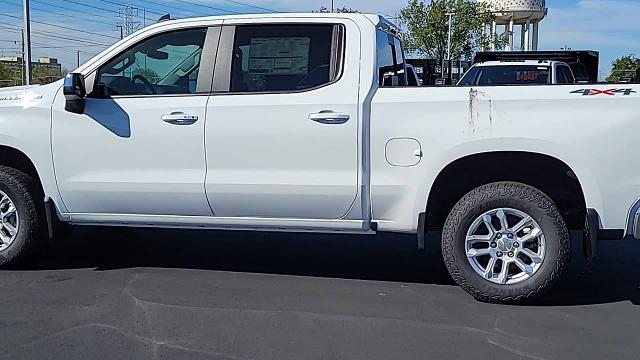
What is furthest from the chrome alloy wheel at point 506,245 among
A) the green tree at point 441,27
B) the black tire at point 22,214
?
the green tree at point 441,27

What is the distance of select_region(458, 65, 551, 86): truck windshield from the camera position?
14.4 meters

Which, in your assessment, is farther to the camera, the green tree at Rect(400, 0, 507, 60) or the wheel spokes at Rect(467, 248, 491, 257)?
the green tree at Rect(400, 0, 507, 60)

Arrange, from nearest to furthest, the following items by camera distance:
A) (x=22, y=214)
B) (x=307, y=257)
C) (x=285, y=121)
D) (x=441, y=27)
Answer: (x=285, y=121) → (x=22, y=214) → (x=307, y=257) → (x=441, y=27)

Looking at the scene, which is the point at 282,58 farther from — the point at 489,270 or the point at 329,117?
the point at 489,270

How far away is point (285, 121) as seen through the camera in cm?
539

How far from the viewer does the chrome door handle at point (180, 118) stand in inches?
219

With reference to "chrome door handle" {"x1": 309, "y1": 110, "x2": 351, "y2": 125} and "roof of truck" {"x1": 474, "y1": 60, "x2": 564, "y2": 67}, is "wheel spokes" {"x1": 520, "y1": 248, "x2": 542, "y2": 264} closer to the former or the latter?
"chrome door handle" {"x1": 309, "y1": 110, "x2": 351, "y2": 125}

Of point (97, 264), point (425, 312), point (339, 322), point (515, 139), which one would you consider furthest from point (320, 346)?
point (97, 264)

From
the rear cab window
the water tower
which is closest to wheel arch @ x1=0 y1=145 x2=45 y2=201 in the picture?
the rear cab window

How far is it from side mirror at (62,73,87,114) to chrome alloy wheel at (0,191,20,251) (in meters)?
0.95

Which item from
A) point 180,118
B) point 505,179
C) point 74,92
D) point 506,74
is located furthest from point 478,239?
point 506,74

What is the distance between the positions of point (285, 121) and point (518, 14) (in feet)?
123

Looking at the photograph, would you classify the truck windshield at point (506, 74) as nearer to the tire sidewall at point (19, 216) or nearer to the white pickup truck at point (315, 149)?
the white pickup truck at point (315, 149)

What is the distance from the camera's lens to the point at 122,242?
7.31 metres
